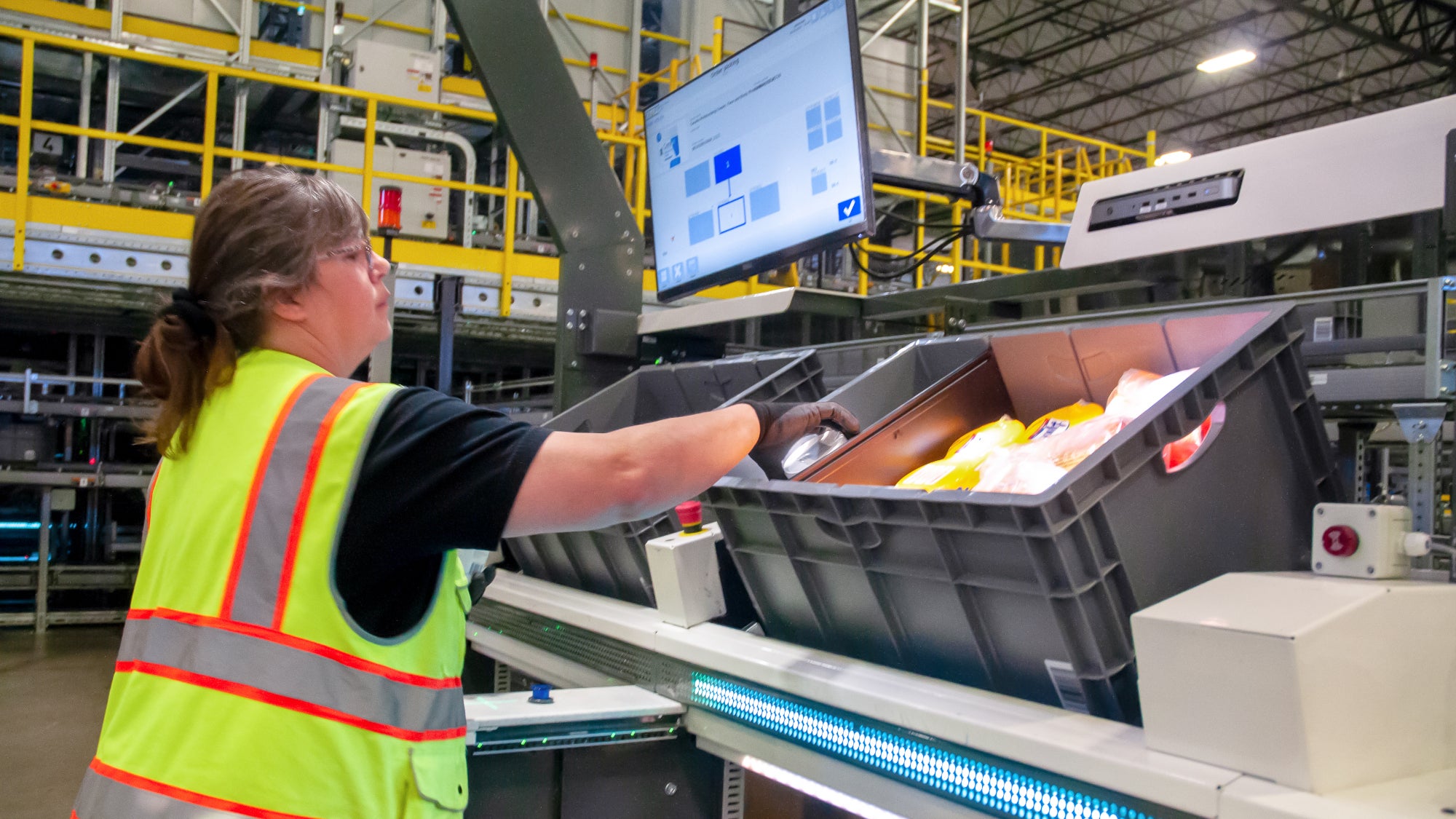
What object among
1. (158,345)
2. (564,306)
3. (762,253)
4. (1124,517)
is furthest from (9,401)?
(1124,517)

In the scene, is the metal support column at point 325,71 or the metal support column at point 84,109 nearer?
the metal support column at point 84,109

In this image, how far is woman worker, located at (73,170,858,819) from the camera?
111 centimetres

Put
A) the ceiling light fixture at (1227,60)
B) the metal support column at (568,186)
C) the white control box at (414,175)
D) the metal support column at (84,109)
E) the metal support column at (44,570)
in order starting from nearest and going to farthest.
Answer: the metal support column at (568,186)
the metal support column at (44,570)
the metal support column at (84,109)
the white control box at (414,175)
the ceiling light fixture at (1227,60)

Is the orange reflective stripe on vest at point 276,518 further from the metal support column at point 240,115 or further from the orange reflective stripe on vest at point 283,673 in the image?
the metal support column at point 240,115

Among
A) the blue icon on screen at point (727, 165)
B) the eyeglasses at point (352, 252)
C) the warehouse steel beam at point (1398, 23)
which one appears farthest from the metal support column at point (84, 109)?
the warehouse steel beam at point (1398, 23)

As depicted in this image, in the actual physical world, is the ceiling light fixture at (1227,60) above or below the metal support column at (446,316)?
above

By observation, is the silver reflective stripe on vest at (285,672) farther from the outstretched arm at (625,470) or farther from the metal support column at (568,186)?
the metal support column at (568,186)

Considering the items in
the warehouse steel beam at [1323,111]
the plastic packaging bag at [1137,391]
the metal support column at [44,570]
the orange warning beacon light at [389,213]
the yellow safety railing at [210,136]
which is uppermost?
the warehouse steel beam at [1323,111]

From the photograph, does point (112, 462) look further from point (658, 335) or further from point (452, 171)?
point (658, 335)

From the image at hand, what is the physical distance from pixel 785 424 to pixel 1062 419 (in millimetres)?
599

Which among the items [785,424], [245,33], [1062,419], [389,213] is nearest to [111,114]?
[245,33]

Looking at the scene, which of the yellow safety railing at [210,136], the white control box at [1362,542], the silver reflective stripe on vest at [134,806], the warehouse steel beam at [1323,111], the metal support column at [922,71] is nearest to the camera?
the silver reflective stripe on vest at [134,806]

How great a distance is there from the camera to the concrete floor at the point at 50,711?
4.32 meters

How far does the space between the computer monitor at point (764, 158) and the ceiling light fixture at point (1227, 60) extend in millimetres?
15662
